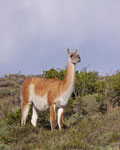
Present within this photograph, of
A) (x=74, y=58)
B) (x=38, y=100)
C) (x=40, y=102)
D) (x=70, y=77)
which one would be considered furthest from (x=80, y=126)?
(x=74, y=58)

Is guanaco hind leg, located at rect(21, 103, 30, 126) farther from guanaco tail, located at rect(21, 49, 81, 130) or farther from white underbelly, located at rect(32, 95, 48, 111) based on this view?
white underbelly, located at rect(32, 95, 48, 111)

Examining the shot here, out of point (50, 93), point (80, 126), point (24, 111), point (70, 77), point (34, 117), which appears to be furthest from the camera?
point (34, 117)

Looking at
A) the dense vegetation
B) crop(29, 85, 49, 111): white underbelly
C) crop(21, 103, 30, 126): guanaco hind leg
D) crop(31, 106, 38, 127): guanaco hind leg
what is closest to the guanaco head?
crop(29, 85, 49, 111): white underbelly

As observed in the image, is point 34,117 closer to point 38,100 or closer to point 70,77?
point 38,100

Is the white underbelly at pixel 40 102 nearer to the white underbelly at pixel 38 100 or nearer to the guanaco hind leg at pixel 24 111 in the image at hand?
the white underbelly at pixel 38 100

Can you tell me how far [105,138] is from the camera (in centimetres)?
740

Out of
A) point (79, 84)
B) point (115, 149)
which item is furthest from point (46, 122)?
point (115, 149)

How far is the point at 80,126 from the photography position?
9.67 meters

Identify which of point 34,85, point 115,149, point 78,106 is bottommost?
point 115,149

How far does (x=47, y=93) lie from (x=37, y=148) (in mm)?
3439

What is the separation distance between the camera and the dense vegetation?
7.18 meters

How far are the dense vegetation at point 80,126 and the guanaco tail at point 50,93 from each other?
1.61ft

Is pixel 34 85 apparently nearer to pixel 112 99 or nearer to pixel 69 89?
pixel 69 89

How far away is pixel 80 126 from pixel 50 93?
1.49m
